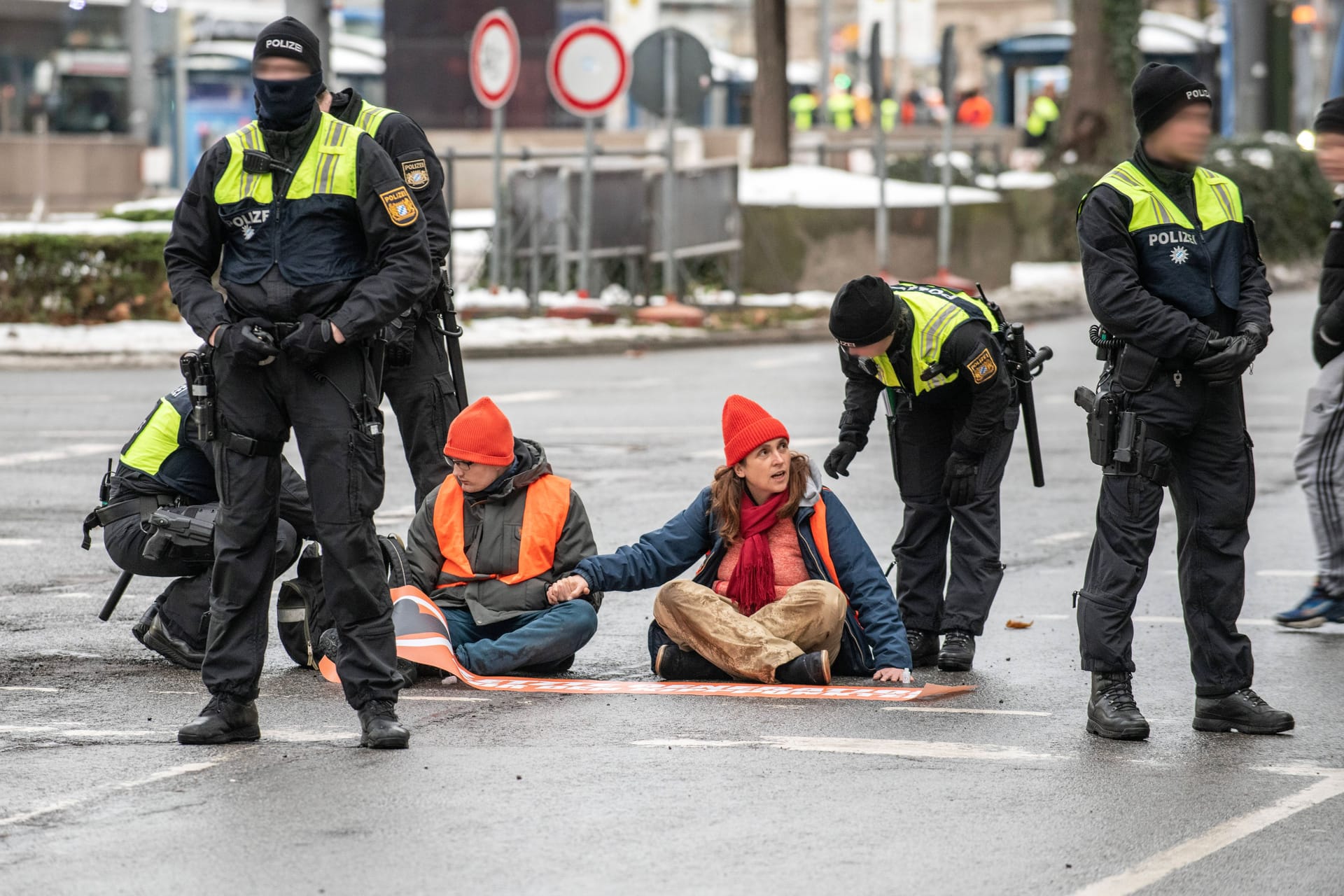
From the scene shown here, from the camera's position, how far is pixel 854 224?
22953mm

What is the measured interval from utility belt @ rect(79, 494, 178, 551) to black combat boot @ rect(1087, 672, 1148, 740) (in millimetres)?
3119

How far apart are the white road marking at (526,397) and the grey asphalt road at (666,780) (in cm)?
634

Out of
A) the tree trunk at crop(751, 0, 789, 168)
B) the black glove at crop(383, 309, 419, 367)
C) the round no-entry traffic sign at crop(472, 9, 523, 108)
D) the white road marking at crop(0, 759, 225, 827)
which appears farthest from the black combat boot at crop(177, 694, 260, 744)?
the tree trunk at crop(751, 0, 789, 168)

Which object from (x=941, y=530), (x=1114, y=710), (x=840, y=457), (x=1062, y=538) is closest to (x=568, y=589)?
(x=840, y=457)

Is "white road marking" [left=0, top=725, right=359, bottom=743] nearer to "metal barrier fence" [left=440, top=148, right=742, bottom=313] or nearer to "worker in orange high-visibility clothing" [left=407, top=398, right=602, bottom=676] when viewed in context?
"worker in orange high-visibility clothing" [left=407, top=398, right=602, bottom=676]

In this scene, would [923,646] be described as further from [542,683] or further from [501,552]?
[501,552]

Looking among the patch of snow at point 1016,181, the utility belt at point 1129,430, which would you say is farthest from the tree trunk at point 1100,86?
the utility belt at point 1129,430

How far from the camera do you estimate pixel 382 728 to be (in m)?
5.78

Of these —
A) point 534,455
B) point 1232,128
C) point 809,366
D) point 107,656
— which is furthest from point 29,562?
point 1232,128

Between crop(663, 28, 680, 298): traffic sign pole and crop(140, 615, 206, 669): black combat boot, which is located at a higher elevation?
crop(663, 28, 680, 298): traffic sign pole

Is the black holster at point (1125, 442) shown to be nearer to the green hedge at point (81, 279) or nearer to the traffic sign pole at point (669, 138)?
the traffic sign pole at point (669, 138)

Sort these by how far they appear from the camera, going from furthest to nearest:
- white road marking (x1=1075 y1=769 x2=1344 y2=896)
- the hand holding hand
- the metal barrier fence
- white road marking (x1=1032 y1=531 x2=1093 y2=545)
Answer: the metal barrier fence → white road marking (x1=1032 y1=531 x2=1093 y2=545) → the hand holding hand → white road marking (x1=1075 y1=769 x2=1344 y2=896)

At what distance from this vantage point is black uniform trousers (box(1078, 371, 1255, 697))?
5973 mm

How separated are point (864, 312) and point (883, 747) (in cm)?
155
